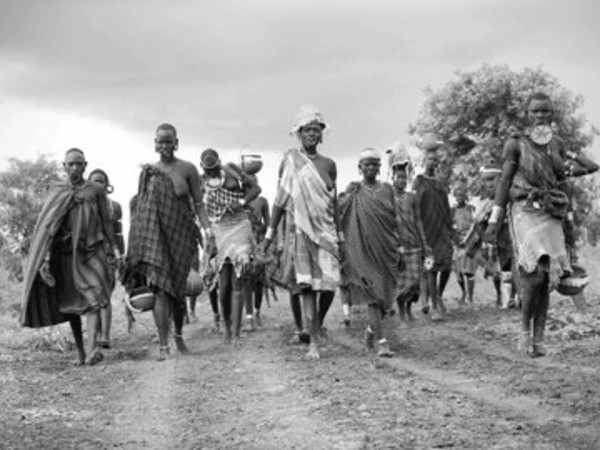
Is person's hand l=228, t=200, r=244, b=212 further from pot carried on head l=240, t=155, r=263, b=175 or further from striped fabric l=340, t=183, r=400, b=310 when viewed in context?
striped fabric l=340, t=183, r=400, b=310

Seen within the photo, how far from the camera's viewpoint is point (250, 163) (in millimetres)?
13539

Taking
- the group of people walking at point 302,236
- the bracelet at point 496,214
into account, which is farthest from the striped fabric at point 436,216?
the bracelet at point 496,214

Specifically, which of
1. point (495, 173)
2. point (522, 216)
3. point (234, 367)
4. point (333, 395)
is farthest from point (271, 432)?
point (495, 173)

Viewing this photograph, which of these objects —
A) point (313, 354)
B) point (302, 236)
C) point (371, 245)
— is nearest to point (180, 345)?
point (313, 354)

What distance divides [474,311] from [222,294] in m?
4.73

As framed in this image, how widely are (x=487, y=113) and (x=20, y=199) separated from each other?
16.1 metres

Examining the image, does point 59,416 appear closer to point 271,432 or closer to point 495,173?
point 271,432

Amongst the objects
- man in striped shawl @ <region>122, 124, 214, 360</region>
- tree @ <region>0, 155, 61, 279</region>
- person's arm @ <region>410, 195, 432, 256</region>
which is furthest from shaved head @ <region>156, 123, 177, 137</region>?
tree @ <region>0, 155, 61, 279</region>

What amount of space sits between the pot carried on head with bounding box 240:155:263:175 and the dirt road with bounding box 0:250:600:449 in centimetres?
254

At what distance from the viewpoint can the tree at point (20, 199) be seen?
2934 centimetres

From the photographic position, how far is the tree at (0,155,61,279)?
29.3m

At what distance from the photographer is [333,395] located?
743 centimetres

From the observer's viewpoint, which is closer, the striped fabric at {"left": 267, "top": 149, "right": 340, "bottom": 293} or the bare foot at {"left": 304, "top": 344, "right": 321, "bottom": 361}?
the bare foot at {"left": 304, "top": 344, "right": 321, "bottom": 361}

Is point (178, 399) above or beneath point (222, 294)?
beneath
